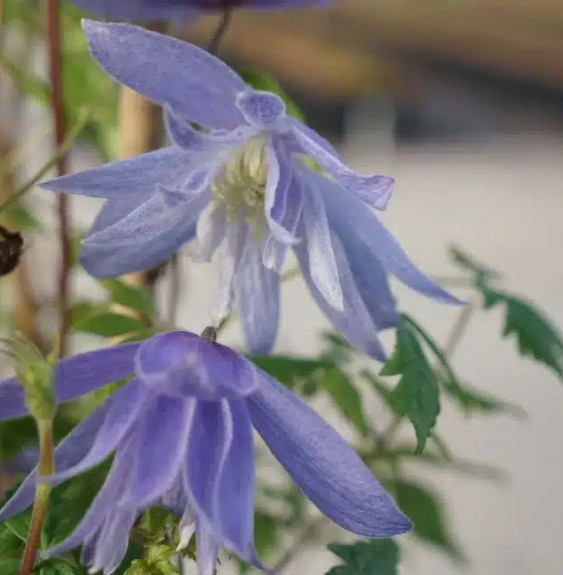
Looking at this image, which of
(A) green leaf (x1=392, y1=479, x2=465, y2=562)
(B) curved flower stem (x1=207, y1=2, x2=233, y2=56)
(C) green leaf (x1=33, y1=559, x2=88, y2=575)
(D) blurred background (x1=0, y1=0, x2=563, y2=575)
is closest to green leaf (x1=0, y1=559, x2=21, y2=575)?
(C) green leaf (x1=33, y1=559, x2=88, y2=575)

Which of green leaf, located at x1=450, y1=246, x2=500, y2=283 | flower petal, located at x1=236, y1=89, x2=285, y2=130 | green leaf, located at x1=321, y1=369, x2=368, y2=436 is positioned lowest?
green leaf, located at x1=321, y1=369, x2=368, y2=436

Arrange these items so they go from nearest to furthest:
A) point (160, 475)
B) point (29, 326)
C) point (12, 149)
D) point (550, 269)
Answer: point (160, 475) → point (29, 326) → point (12, 149) → point (550, 269)

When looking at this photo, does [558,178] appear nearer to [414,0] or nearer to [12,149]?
[414,0]

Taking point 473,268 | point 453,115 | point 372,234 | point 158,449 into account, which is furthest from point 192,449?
point 453,115


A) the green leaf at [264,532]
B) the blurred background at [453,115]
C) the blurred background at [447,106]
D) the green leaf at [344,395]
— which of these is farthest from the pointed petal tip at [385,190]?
the blurred background at [447,106]

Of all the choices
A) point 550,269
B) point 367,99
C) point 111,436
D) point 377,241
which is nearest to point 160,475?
point 111,436

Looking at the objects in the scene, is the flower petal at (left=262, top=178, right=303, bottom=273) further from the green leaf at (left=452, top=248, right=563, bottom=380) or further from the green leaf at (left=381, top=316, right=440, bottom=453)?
the green leaf at (left=452, top=248, right=563, bottom=380)

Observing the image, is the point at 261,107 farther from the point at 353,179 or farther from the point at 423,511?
the point at 423,511
